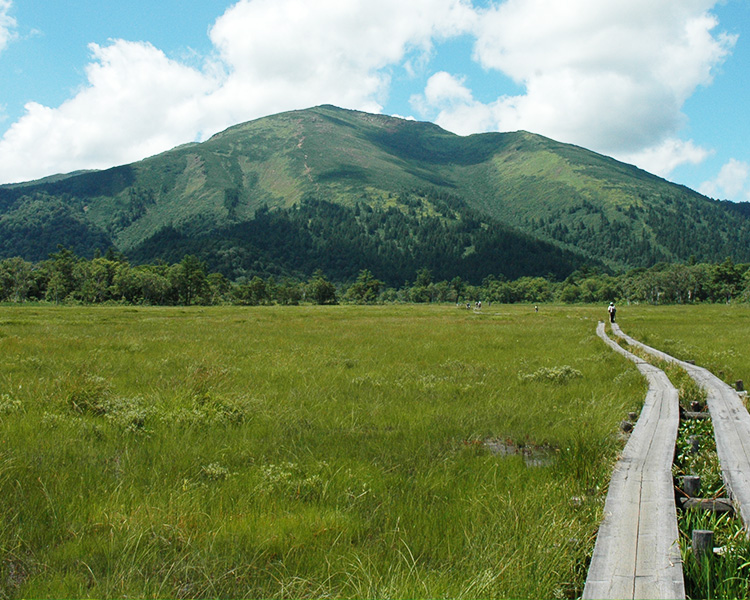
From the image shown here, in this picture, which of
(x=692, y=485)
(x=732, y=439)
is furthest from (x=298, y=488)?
(x=732, y=439)

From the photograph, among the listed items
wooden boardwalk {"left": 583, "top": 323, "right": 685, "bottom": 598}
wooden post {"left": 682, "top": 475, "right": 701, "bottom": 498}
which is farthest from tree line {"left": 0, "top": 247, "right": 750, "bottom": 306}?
wooden post {"left": 682, "top": 475, "right": 701, "bottom": 498}

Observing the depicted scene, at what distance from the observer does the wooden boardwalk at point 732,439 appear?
441 cm

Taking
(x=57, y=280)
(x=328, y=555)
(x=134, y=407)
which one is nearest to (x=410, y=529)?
(x=328, y=555)

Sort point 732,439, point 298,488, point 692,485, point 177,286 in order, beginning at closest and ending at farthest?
point 692,485
point 298,488
point 732,439
point 177,286

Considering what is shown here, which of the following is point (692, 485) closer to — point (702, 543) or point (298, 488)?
point (702, 543)

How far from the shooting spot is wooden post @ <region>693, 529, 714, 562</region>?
349 cm

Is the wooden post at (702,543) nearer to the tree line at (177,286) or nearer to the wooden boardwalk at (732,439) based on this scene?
the wooden boardwalk at (732,439)

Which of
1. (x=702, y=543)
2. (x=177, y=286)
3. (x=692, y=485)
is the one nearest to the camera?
(x=702, y=543)

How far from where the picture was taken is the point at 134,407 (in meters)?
8.66

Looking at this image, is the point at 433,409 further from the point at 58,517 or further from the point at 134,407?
the point at 58,517

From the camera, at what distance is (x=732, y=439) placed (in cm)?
616

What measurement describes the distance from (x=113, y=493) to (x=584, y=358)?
16.2 m

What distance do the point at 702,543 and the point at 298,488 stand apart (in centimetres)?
364

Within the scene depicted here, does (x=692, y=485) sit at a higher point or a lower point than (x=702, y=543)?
lower
